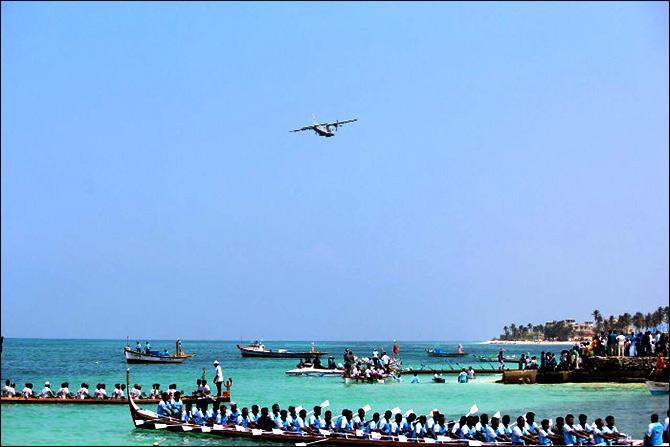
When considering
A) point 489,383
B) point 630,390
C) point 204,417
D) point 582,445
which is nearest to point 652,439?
point 582,445

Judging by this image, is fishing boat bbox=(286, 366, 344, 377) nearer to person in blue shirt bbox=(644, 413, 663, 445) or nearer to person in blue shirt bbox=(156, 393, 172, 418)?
person in blue shirt bbox=(156, 393, 172, 418)

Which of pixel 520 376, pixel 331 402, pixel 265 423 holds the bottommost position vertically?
pixel 331 402

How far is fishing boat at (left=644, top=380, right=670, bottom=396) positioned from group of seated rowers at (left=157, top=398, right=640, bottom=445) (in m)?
14.0

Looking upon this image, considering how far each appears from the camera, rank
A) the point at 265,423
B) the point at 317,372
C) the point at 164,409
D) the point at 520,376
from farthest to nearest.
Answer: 1. the point at 317,372
2. the point at 520,376
3. the point at 164,409
4. the point at 265,423

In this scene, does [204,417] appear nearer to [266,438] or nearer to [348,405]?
[266,438]

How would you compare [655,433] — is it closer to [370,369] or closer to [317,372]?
[370,369]

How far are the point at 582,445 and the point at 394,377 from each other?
1462 inches

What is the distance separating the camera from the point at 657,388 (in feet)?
130

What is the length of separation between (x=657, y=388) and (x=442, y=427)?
18.1 meters

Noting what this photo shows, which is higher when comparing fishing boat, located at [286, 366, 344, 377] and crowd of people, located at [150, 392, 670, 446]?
crowd of people, located at [150, 392, 670, 446]

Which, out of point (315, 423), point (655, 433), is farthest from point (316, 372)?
point (655, 433)

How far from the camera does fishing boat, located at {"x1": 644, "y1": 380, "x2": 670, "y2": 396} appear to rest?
39.1m

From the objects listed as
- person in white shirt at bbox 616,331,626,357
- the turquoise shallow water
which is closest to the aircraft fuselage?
the turquoise shallow water

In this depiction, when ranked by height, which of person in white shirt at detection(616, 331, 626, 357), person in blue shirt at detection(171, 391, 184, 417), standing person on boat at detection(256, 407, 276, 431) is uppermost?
person in white shirt at detection(616, 331, 626, 357)
